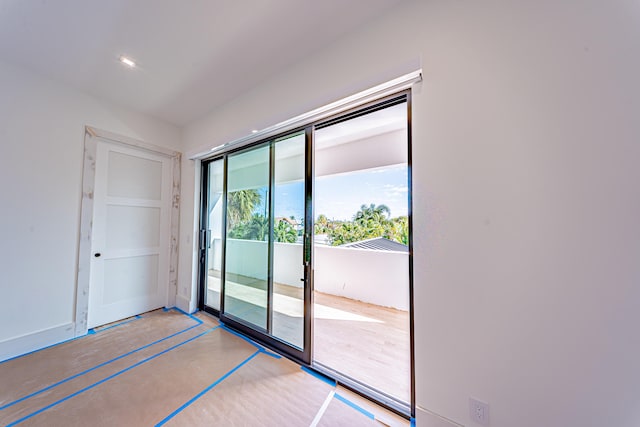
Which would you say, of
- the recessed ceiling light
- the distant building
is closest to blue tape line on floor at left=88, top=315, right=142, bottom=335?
the recessed ceiling light

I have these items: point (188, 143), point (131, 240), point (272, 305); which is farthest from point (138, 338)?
point (188, 143)

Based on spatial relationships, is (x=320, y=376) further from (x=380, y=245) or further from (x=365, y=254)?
(x=380, y=245)

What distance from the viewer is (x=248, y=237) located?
2809 mm

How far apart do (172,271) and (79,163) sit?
1.80m

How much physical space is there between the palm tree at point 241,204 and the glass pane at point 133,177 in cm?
128

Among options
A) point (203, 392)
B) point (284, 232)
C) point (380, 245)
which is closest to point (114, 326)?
point (203, 392)

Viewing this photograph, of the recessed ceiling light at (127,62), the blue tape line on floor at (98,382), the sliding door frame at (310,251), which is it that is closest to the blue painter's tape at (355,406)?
the sliding door frame at (310,251)

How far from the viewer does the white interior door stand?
2824 millimetres

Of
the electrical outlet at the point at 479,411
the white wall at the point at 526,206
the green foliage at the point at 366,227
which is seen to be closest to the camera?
the white wall at the point at 526,206

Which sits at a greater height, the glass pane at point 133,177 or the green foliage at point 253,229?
the glass pane at point 133,177

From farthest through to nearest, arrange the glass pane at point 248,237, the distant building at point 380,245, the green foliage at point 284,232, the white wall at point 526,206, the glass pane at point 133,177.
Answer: the distant building at point 380,245
the glass pane at point 133,177
the glass pane at point 248,237
the green foliage at point 284,232
the white wall at point 526,206

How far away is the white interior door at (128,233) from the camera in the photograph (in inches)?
111

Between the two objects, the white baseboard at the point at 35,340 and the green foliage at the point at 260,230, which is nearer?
the white baseboard at the point at 35,340

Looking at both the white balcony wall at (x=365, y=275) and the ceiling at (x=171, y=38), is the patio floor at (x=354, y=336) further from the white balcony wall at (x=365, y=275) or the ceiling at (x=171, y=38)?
the ceiling at (x=171, y=38)
